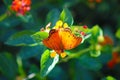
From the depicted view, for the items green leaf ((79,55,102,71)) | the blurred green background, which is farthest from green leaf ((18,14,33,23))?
green leaf ((79,55,102,71))

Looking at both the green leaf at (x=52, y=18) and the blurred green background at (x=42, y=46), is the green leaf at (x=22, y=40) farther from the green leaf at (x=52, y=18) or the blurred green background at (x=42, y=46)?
the green leaf at (x=52, y=18)

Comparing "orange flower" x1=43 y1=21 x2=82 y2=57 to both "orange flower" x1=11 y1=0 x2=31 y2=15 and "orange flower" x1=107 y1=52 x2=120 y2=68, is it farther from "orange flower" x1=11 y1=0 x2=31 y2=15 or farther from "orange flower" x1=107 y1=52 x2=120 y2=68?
"orange flower" x1=107 y1=52 x2=120 y2=68

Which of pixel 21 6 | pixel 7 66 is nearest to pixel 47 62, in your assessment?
pixel 21 6

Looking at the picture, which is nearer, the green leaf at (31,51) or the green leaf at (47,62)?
the green leaf at (47,62)

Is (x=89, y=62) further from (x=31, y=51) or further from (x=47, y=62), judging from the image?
(x=47, y=62)

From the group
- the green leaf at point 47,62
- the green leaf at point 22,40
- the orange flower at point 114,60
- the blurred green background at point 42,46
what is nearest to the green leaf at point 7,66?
the blurred green background at point 42,46

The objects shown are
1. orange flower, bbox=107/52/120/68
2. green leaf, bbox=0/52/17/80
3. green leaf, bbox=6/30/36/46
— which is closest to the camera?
green leaf, bbox=6/30/36/46
